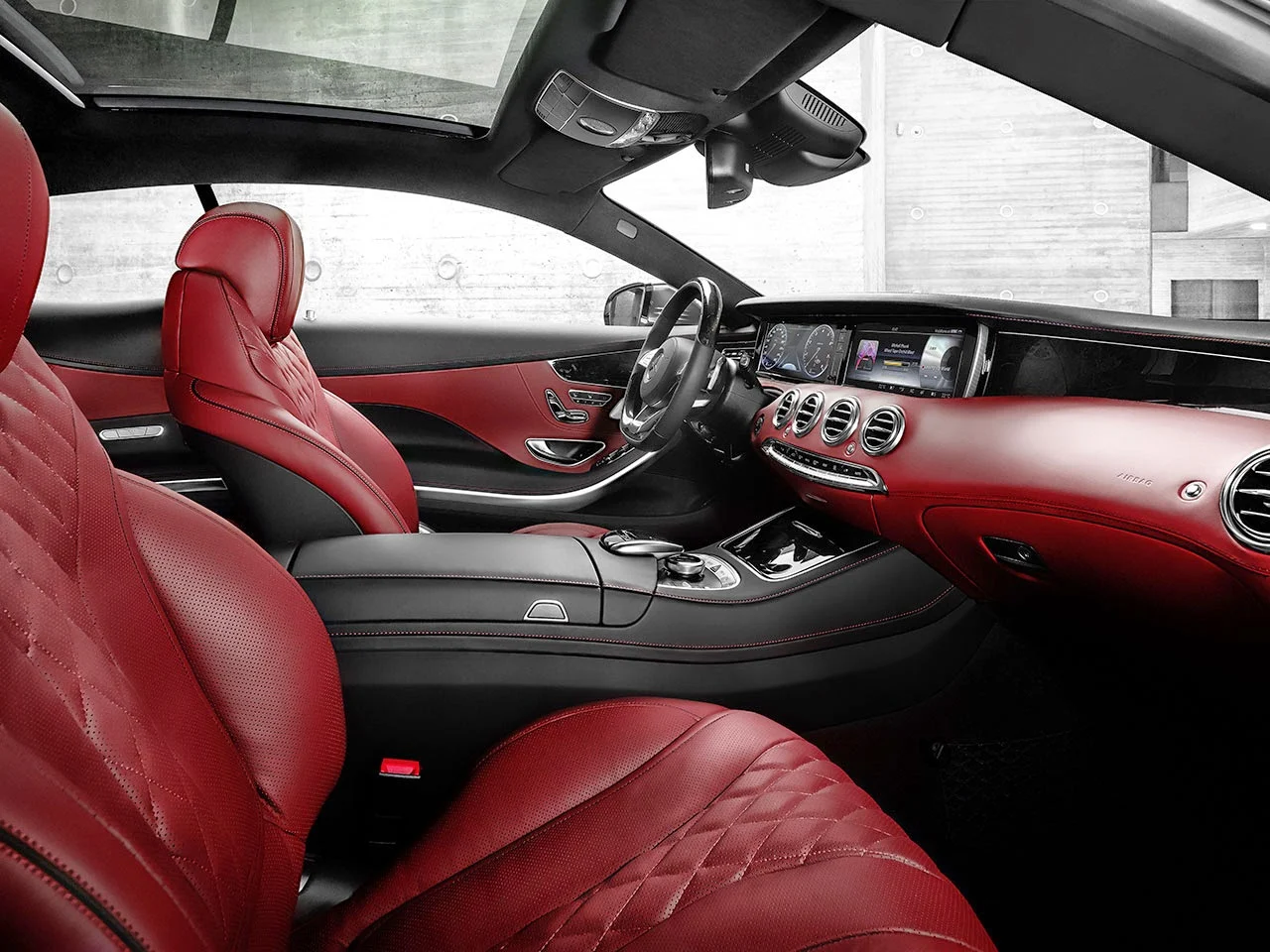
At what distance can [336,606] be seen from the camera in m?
1.22

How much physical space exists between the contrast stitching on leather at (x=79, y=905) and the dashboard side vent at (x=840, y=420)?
1.35 metres

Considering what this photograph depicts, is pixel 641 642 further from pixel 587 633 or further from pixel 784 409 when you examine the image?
pixel 784 409

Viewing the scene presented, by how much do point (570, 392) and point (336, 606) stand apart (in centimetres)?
151

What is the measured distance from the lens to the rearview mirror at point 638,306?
258 cm

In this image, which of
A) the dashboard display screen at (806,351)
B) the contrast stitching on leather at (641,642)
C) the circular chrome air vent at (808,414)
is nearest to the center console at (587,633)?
the contrast stitching on leather at (641,642)

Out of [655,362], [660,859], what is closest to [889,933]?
[660,859]

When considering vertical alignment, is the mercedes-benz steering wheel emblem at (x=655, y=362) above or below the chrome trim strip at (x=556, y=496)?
above

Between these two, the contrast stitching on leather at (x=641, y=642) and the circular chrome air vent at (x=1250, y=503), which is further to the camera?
the contrast stitching on leather at (x=641, y=642)

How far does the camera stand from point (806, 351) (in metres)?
2.07

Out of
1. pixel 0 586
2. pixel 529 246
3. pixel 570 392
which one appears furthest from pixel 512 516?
pixel 0 586

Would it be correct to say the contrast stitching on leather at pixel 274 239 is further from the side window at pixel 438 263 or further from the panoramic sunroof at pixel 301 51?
the side window at pixel 438 263

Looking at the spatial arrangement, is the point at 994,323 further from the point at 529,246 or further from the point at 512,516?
the point at 529,246

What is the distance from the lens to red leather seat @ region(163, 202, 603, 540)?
1.35 m

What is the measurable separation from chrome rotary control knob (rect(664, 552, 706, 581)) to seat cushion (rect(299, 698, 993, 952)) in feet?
1.14
